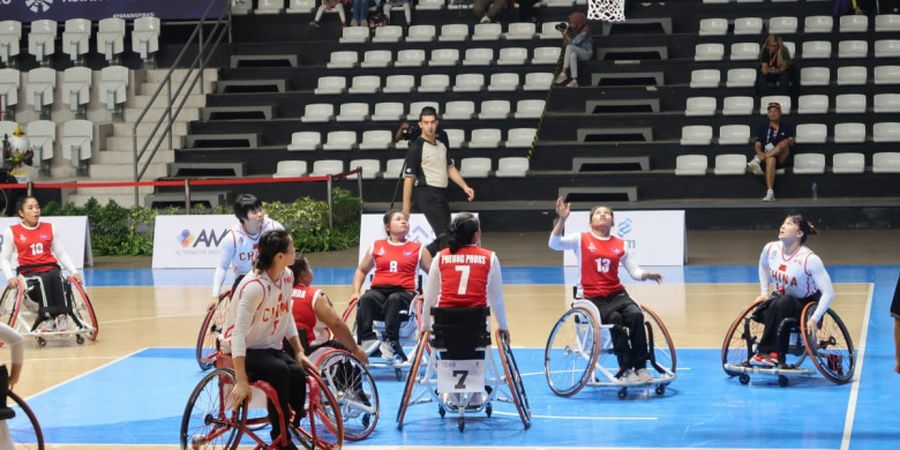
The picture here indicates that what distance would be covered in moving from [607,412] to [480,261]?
1328 millimetres

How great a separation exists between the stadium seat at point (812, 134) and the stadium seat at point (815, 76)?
3.50 feet

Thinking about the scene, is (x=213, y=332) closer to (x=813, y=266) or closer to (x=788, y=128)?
(x=813, y=266)

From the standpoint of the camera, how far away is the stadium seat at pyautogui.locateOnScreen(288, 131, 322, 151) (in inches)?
871

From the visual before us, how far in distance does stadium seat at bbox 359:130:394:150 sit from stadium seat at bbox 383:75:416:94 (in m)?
1.03

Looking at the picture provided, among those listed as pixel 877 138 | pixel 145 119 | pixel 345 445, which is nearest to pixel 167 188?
pixel 145 119

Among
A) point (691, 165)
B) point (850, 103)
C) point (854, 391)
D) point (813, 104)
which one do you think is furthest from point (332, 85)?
point (854, 391)

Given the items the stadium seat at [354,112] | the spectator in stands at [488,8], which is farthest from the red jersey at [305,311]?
the spectator in stands at [488,8]

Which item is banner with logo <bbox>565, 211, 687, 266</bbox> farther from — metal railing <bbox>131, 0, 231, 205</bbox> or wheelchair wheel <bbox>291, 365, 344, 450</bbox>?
wheelchair wheel <bbox>291, 365, 344, 450</bbox>

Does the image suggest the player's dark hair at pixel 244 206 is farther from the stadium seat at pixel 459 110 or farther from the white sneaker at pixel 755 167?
the stadium seat at pixel 459 110

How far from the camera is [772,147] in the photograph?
2009 centimetres

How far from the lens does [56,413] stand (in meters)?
8.75

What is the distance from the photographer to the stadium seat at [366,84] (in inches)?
907

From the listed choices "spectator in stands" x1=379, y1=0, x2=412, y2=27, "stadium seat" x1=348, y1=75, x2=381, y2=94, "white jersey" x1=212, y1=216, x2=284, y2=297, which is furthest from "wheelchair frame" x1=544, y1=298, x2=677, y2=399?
"spectator in stands" x1=379, y1=0, x2=412, y2=27

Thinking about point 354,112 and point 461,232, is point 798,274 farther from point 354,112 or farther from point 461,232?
point 354,112
